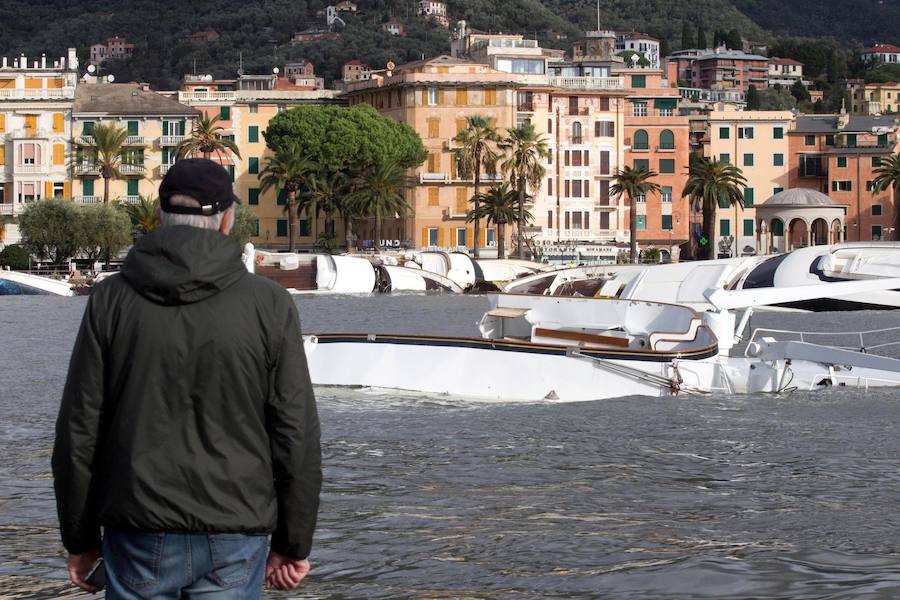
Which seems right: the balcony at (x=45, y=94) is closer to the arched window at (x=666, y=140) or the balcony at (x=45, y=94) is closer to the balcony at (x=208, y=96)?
the balcony at (x=208, y=96)

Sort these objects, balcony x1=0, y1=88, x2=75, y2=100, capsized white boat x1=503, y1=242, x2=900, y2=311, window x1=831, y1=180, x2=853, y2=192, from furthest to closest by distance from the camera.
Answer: window x1=831, y1=180, x2=853, y2=192
balcony x1=0, y1=88, x2=75, y2=100
capsized white boat x1=503, y1=242, x2=900, y2=311

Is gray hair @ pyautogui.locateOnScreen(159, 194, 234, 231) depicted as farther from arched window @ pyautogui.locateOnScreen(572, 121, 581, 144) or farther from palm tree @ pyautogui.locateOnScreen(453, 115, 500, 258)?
arched window @ pyautogui.locateOnScreen(572, 121, 581, 144)

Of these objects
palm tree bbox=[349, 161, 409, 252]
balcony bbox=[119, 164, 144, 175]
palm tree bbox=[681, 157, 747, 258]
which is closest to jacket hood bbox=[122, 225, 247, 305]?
palm tree bbox=[349, 161, 409, 252]

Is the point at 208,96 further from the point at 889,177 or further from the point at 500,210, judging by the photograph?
the point at 889,177

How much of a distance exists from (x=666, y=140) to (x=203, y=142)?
33.0 meters

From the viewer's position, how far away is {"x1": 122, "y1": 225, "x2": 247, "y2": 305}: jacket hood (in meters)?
5.82

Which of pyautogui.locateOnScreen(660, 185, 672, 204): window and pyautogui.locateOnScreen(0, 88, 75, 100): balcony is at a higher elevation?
pyautogui.locateOnScreen(0, 88, 75, 100): balcony

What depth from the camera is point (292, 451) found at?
5961 mm

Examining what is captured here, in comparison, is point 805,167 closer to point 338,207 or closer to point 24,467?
point 338,207

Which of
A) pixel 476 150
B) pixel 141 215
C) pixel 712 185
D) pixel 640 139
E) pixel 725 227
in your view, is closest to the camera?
pixel 141 215

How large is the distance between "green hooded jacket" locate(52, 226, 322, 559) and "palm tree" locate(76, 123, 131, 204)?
9417cm

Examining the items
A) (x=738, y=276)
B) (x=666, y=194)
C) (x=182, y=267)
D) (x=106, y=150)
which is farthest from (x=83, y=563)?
(x=666, y=194)

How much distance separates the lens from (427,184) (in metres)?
107

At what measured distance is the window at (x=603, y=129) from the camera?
11181 centimetres
